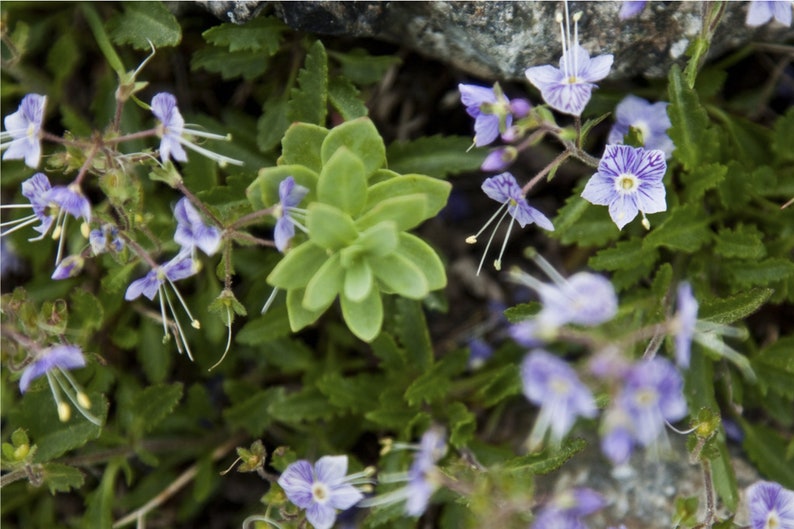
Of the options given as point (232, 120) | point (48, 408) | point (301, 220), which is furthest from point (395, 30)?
point (48, 408)

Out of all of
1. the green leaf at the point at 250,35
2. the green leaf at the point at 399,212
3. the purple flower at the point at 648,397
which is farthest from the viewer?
the green leaf at the point at 250,35

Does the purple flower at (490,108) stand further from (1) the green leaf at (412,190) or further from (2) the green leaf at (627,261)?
(2) the green leaf at (627,261)

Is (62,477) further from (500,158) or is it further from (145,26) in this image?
(500,158)

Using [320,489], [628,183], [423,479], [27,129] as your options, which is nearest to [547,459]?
[423,479]

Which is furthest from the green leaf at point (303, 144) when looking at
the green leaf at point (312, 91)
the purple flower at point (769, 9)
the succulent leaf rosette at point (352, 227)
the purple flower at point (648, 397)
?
the purple flower at point (769, 9)

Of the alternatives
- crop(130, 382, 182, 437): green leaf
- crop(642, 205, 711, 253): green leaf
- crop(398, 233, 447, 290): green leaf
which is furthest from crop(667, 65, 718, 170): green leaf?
crop(130, 382, 182, 437): green leaf

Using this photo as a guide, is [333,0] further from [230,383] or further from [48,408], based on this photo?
[48,408]

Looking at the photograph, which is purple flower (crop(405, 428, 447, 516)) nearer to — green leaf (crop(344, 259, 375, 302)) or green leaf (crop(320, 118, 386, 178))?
green leaf (crop(344, 259, 375, 302))
